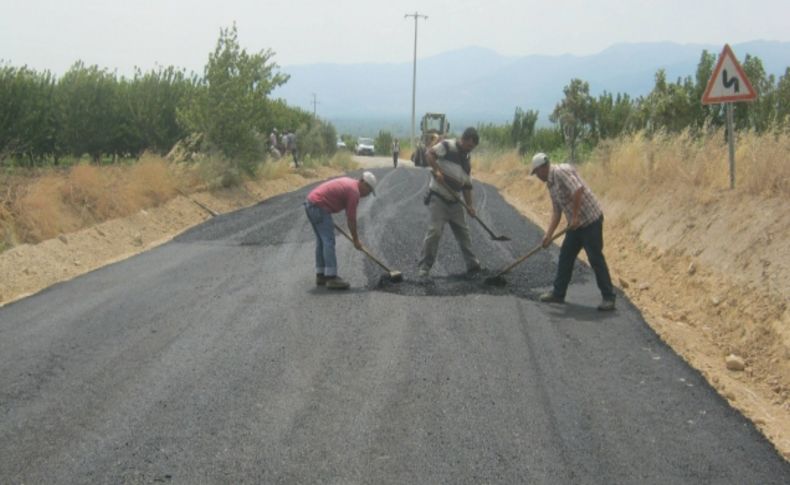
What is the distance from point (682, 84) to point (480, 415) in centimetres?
1562

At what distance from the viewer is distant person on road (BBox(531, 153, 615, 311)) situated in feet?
26.5

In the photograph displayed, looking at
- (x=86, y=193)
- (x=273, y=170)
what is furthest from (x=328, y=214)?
(x=273, y=170)

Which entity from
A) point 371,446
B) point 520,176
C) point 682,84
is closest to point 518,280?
point 371,446

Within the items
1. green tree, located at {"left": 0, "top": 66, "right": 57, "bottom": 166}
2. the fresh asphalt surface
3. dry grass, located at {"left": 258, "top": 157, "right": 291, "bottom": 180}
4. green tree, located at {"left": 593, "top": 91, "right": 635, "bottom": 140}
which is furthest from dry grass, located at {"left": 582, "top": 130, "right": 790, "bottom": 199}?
green tree, located at {"left": 0, "top": 66, "right": 57, "bottom": 166}

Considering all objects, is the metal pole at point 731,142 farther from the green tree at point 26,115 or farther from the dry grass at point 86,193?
the green tree at point 26,115

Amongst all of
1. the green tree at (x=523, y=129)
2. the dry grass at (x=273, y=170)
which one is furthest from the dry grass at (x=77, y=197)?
the green tree at (x=523, y=129)

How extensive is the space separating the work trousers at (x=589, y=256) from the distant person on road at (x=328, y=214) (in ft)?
7.28

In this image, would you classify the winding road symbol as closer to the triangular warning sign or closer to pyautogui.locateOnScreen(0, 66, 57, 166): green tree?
the triangular warning sign

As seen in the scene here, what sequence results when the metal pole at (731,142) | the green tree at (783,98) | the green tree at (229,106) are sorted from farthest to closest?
the green tree at (229,106) → the green tree at (783,98) → the metal pole at (731,142)

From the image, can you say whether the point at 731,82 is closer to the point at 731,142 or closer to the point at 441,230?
the point at 731,142

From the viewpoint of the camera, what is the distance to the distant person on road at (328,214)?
8.71 metres

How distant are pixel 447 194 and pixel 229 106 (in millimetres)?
13793

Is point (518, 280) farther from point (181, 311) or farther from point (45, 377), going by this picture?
point (45, 377)

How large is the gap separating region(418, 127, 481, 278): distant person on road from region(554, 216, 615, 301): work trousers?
4.49ft
